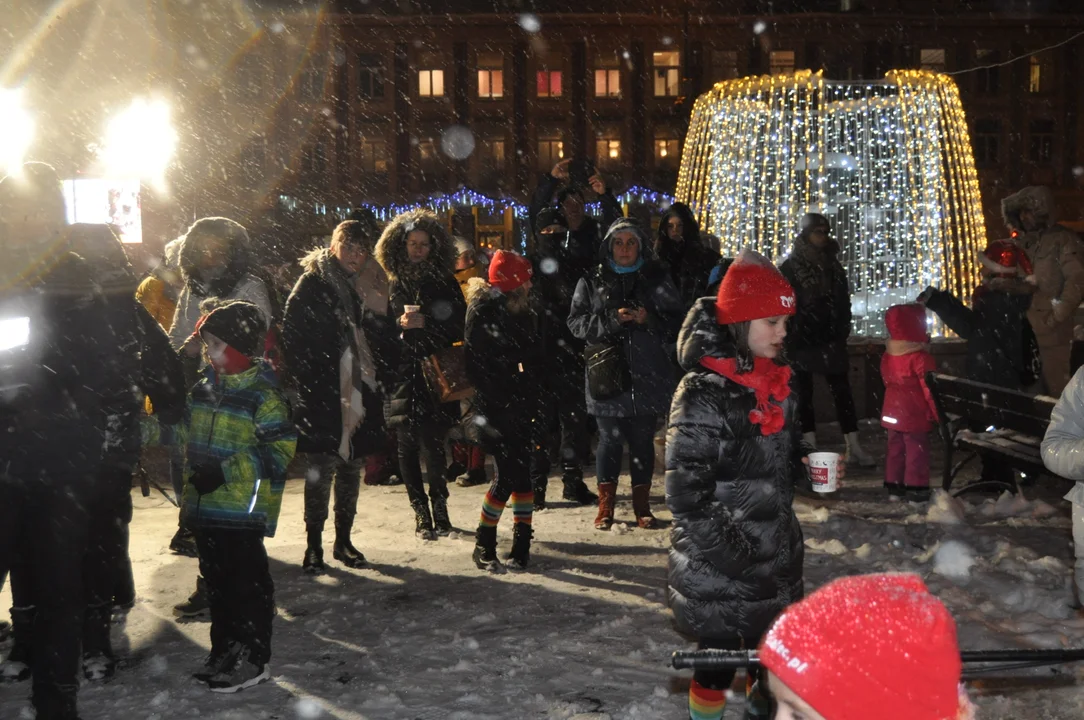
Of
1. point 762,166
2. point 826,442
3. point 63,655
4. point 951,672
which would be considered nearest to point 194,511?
point 63,655

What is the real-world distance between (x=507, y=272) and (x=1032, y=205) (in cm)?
A: 481

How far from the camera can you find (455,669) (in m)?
5.45

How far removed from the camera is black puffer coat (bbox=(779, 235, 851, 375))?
1014 centimetres

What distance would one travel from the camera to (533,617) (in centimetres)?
628

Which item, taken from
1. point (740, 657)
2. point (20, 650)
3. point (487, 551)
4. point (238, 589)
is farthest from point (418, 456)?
point (740, 657)

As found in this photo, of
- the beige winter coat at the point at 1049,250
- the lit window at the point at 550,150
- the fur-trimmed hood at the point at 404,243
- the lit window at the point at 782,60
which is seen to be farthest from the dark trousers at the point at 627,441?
the lit window at the point at 782,60

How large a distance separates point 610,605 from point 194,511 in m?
2.47

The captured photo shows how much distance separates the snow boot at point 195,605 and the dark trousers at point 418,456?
1930mm

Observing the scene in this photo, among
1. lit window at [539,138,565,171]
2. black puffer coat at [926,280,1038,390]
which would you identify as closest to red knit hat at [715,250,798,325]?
black puffer coat at [926,280,1038,390]

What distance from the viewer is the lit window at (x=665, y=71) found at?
51500 millimetres

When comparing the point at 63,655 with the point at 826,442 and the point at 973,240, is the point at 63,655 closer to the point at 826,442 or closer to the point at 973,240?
the point at 826,442

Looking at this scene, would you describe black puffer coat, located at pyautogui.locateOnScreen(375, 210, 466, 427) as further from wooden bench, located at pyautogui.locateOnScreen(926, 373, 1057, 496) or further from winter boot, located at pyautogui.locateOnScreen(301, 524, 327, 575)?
wooden bench, located at pyautogui.locateOnScreen(926, 373, 1057, 496)

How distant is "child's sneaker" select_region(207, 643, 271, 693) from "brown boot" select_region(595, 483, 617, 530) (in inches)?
135

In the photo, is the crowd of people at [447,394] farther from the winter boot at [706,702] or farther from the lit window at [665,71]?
the lit window at [665,71]
